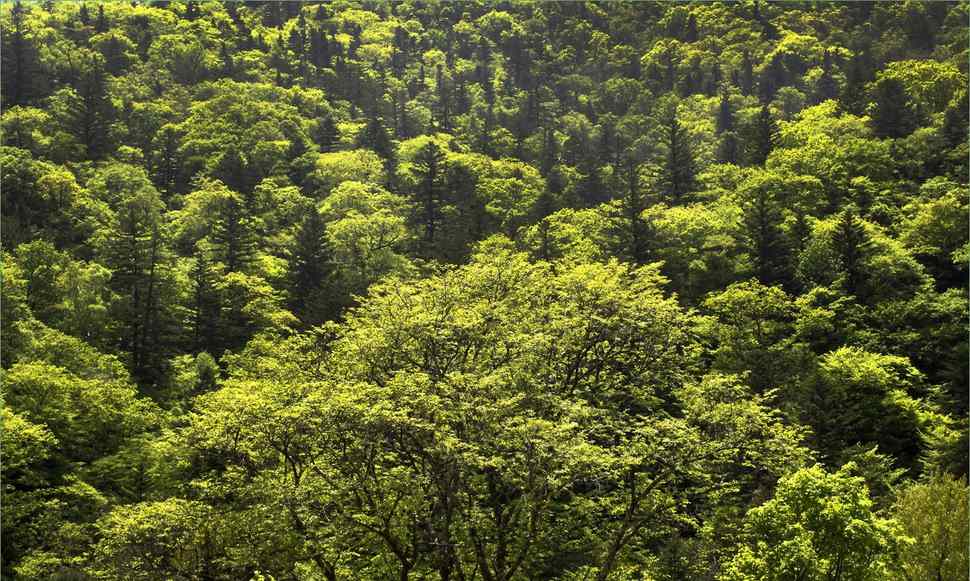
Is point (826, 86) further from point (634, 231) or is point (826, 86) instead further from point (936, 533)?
point (936, 533)

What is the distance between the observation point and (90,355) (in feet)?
134

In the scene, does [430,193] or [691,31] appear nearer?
[430,193]

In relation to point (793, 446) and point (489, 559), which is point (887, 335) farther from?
point (489, 559)

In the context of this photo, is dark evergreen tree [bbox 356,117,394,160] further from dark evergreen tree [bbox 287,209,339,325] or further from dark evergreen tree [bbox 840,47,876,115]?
dark evergreen tree [bbox 840,47,876,115]

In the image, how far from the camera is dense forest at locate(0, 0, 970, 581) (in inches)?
839

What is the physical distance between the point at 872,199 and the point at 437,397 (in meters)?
43.4

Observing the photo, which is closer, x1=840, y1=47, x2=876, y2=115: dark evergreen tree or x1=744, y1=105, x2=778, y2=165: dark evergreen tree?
x1=744, y1=105, x2=778, y2=165: dark evergreen tree

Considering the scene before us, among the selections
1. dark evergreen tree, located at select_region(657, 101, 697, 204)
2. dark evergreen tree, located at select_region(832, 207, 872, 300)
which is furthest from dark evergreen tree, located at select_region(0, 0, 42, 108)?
dark evergreen tree, located at select_region(832, 207, 872, 300)

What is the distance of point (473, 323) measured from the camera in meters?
24.3

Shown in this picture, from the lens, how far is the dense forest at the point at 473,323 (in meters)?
21.3

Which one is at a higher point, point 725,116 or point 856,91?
point 856,91

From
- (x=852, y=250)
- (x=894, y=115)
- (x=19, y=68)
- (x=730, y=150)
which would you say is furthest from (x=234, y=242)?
(x=894, y=115)

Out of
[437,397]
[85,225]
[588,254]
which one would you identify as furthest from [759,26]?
[437,397]

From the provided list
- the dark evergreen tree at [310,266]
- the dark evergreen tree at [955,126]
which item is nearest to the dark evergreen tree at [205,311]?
the dark evergreen tree at [310,266]
